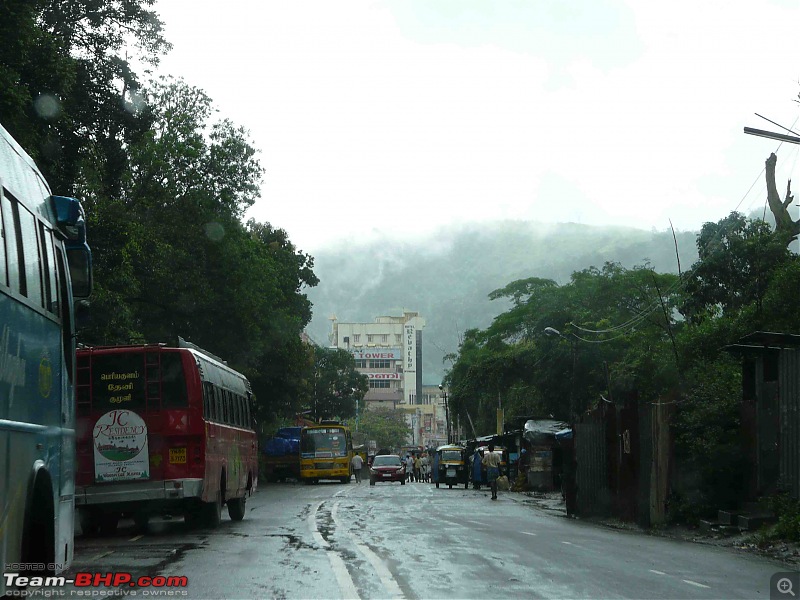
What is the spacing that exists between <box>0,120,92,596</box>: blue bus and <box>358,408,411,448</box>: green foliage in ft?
448

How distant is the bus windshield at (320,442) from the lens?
54.5 m

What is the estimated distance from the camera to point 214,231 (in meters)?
36.4

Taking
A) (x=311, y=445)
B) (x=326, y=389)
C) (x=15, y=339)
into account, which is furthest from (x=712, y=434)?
(x=326, y=389)

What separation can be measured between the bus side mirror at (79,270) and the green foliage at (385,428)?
13628cm

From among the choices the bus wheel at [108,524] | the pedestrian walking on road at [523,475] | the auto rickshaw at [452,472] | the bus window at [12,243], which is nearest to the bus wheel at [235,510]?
the bus wheel at [108,524]

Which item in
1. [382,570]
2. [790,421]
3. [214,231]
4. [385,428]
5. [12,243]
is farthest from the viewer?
[385,428]

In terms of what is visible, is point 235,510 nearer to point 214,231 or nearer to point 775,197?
point 214,231

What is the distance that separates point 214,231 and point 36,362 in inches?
1136

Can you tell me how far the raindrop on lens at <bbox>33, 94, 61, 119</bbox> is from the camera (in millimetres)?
22016

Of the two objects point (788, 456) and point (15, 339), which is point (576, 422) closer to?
point (788, 456)

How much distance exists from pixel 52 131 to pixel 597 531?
14292mm

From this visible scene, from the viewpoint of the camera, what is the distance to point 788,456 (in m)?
16.0

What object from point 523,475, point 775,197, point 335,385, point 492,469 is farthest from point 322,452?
point 335,385

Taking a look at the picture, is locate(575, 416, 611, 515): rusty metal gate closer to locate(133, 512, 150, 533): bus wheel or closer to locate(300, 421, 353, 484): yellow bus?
locate(133, 512, 150, 533): bus wheel
